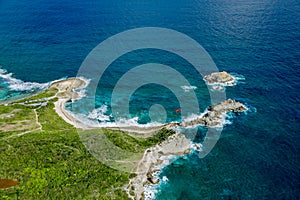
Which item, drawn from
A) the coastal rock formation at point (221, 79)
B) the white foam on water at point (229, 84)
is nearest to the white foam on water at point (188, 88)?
the white foam on water at point (229, 84)

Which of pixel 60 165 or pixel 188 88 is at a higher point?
pixel 188 88

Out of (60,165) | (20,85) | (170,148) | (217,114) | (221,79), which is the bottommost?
(60,165)

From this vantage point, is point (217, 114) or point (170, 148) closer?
point (170, 148)

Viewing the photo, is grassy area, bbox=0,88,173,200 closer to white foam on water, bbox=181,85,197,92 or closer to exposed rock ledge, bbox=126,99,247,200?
exposed rock ledge, bbox=126,99,247,200

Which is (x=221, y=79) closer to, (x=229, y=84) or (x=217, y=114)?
(x=229, y=84)

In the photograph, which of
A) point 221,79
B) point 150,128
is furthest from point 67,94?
point 221,79

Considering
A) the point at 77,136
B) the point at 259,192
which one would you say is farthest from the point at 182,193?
the point at 77,136
